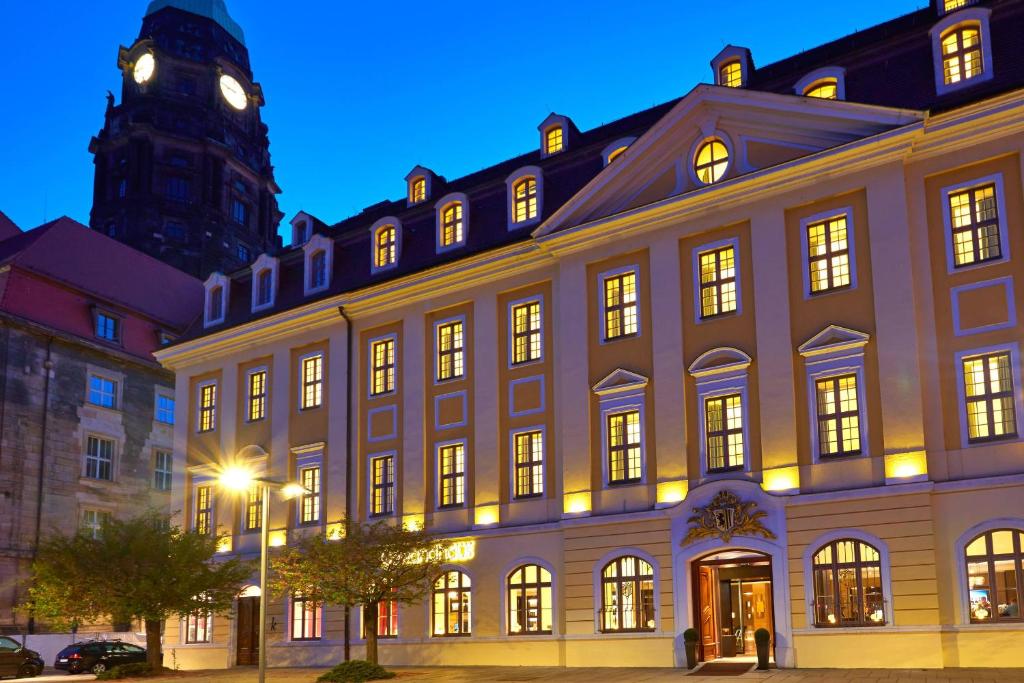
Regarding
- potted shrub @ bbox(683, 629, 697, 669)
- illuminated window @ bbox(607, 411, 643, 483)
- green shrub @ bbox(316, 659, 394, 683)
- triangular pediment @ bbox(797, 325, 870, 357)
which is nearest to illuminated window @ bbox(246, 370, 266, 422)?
green shrub @ bbox(316, 659, 394, 683)

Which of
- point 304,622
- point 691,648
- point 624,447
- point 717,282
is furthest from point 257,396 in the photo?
point 691,648

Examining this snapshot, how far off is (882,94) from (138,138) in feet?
192

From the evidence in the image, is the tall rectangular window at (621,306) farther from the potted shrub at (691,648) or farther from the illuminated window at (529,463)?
the potted shrub at (691,648)

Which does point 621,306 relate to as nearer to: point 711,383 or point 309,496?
point 711,383

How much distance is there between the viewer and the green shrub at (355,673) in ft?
104

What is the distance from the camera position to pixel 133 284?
62188 mm

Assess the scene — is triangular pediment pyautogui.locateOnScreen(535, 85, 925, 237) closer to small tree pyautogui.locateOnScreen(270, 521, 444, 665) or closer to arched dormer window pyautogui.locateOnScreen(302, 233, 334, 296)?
small tree pyautogui.locateOnScreen(270, 521, 444, 665)

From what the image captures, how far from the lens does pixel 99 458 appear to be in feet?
186

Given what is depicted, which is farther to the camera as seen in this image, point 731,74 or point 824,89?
point 731,74

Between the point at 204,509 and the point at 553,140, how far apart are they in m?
20.0

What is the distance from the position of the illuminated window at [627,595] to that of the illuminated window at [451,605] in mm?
5623

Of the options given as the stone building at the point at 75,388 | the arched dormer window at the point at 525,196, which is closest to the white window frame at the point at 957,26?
the arched dormer window at the point at 525,196

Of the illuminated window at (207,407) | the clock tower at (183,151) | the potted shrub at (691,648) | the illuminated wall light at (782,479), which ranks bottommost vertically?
the potted shrub at (691,648)

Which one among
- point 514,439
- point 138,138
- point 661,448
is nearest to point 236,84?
point 138,138
